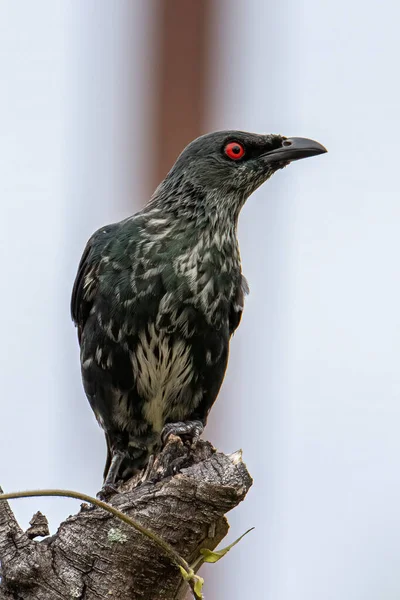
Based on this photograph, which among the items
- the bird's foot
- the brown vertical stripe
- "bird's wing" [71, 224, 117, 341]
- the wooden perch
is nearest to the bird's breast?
the bird's foot

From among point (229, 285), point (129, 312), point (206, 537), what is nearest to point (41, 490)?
point (206, 537)

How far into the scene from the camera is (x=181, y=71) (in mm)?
6027

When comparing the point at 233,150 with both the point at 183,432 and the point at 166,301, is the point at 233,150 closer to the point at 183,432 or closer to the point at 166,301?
the point at 166,301

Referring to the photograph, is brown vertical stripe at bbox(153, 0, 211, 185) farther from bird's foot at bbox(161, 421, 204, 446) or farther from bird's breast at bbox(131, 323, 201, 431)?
bird's foot at bbox(161, 421, 204, 446)

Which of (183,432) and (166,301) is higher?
(166,301)

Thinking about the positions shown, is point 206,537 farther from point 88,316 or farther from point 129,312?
point 88,316

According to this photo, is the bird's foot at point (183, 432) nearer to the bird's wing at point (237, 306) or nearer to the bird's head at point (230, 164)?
the bird's wing at point (237, 306)

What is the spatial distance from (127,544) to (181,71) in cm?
348

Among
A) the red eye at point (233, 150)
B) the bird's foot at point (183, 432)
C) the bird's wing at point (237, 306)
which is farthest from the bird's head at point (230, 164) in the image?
the bird's foot at point (183, 432)

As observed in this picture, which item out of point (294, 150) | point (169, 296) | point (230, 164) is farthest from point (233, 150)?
point (169, 296)

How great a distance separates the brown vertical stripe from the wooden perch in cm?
320

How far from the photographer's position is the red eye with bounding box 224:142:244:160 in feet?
18.3

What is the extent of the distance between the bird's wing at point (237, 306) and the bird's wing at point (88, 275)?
0.70 meters

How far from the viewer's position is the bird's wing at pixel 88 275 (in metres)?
5.28
